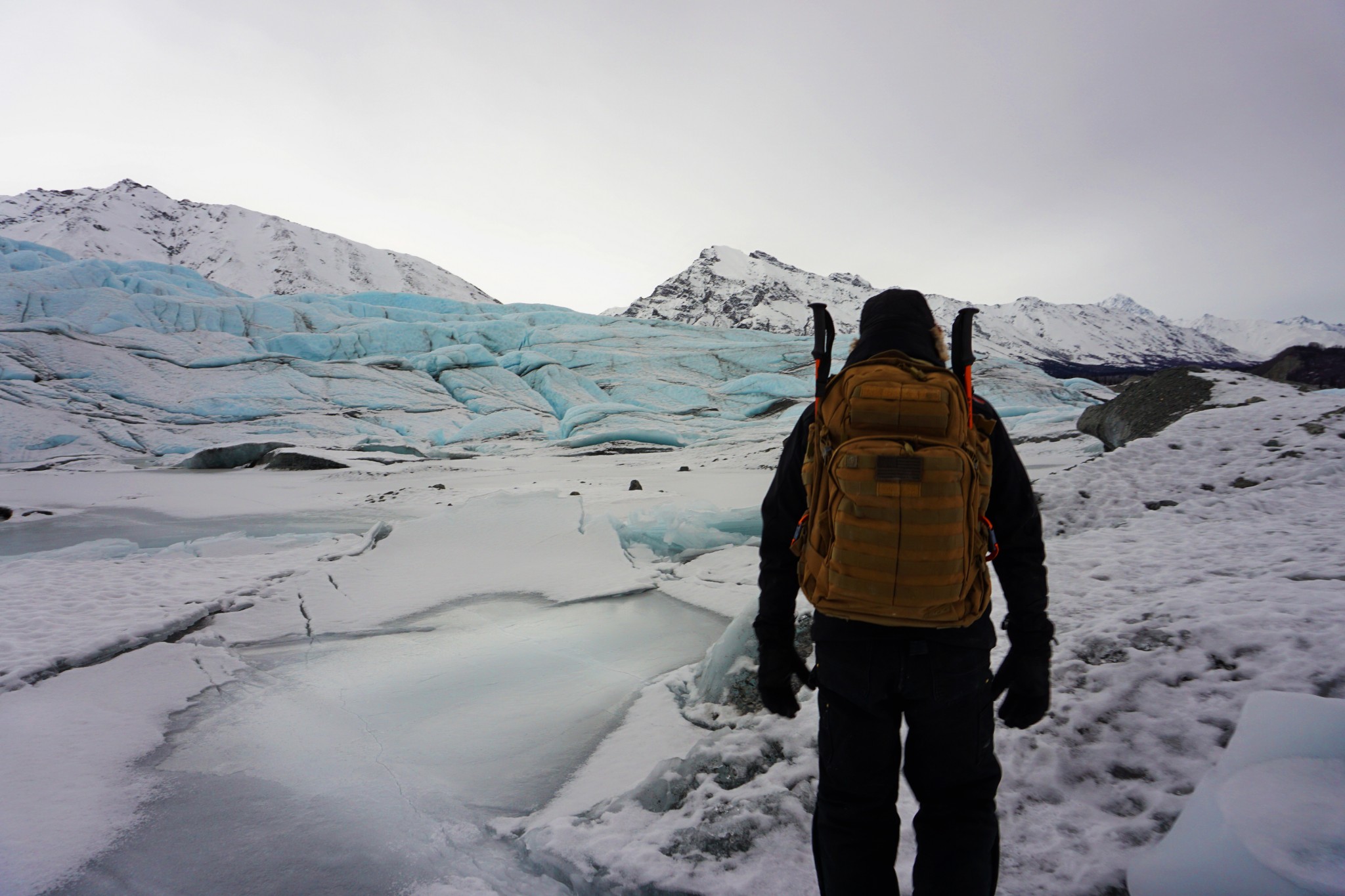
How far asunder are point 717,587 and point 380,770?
3.14m

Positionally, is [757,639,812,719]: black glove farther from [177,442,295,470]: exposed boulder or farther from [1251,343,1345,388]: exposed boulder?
[1251,343,1345,388]: exposed boulder

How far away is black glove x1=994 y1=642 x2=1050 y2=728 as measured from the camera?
1704mm

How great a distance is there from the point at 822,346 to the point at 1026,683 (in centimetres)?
115

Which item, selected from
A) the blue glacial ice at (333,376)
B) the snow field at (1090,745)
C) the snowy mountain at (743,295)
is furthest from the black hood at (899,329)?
the snowy mountain at (743,295)

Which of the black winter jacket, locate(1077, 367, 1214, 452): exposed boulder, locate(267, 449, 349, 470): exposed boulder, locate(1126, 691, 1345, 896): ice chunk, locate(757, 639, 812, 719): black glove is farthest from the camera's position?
locate(267, 449, 349, 470): exposed boulder

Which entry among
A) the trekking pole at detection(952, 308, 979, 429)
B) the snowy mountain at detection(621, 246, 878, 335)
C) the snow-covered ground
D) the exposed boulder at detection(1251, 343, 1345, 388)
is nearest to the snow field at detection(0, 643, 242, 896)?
the snow-covered ground

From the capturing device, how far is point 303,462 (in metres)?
15.9

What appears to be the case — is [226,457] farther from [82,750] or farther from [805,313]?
[805,313]

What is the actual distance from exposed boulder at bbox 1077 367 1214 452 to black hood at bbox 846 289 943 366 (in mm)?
7642

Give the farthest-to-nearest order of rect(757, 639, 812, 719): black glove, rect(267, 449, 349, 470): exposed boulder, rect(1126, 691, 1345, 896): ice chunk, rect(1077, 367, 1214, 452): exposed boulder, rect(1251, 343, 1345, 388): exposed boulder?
rect(1251, 343, 1345, 388): exposed boulder < rect(267, 449, 349, 470): exposed boulder < rect(1077, 367, 1214, 452): exposed boulder < rect(757, 639, 812, 719): black glove < rect(1126, 691, 1345, 896): ice chunk

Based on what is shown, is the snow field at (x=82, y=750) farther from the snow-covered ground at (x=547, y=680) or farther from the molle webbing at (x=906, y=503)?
the molle webbing at (x=906, y=503)

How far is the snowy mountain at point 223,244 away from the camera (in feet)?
279

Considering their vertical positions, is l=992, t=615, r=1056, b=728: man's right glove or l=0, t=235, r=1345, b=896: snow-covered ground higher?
l=992, t=615, r=1056, b=728: man's right glove

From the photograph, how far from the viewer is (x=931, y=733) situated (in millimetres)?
1493
